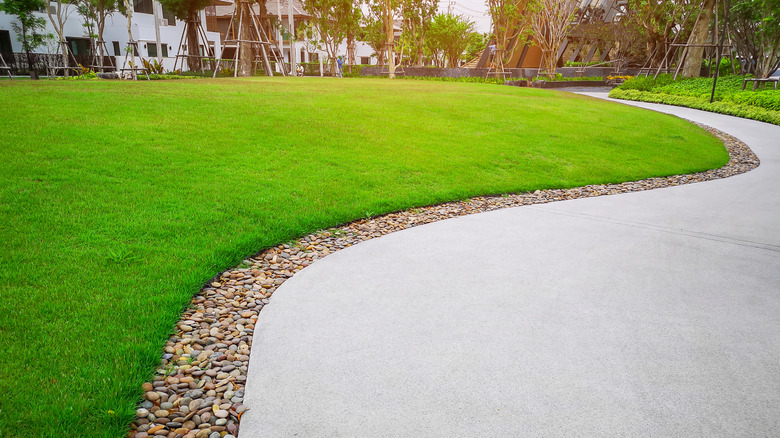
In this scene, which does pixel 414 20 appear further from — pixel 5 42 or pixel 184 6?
pixel 5 42

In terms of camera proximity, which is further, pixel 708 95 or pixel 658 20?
pixel 658 20

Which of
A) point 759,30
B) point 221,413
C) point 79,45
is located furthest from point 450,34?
point 221,413

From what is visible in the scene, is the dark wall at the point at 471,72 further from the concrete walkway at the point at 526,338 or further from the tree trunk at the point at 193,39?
the concrete walkway at the point at 526,338

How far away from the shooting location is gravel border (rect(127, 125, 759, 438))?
2463 mm

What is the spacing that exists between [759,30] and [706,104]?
12976 mm

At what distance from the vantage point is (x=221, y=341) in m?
3.18

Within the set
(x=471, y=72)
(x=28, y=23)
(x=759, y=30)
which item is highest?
(x=759, y=30)

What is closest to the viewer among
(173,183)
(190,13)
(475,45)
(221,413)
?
(221,413)

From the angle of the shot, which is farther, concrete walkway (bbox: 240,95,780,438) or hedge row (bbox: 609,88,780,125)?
hedge row (bbox: 609,88,780,125)

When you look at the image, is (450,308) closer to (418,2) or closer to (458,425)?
(458,425)

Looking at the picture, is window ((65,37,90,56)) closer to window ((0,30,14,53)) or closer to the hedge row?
window ((0,30,14,53))

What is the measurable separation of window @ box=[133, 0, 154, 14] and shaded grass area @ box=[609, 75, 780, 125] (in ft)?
101

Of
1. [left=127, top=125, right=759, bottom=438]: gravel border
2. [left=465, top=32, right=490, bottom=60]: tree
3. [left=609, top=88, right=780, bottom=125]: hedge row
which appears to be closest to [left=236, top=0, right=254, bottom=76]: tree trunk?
[left=609, top=88, right=780, bottom=125]: hedge row

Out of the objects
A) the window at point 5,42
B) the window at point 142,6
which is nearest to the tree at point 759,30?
the window at point 142,6
